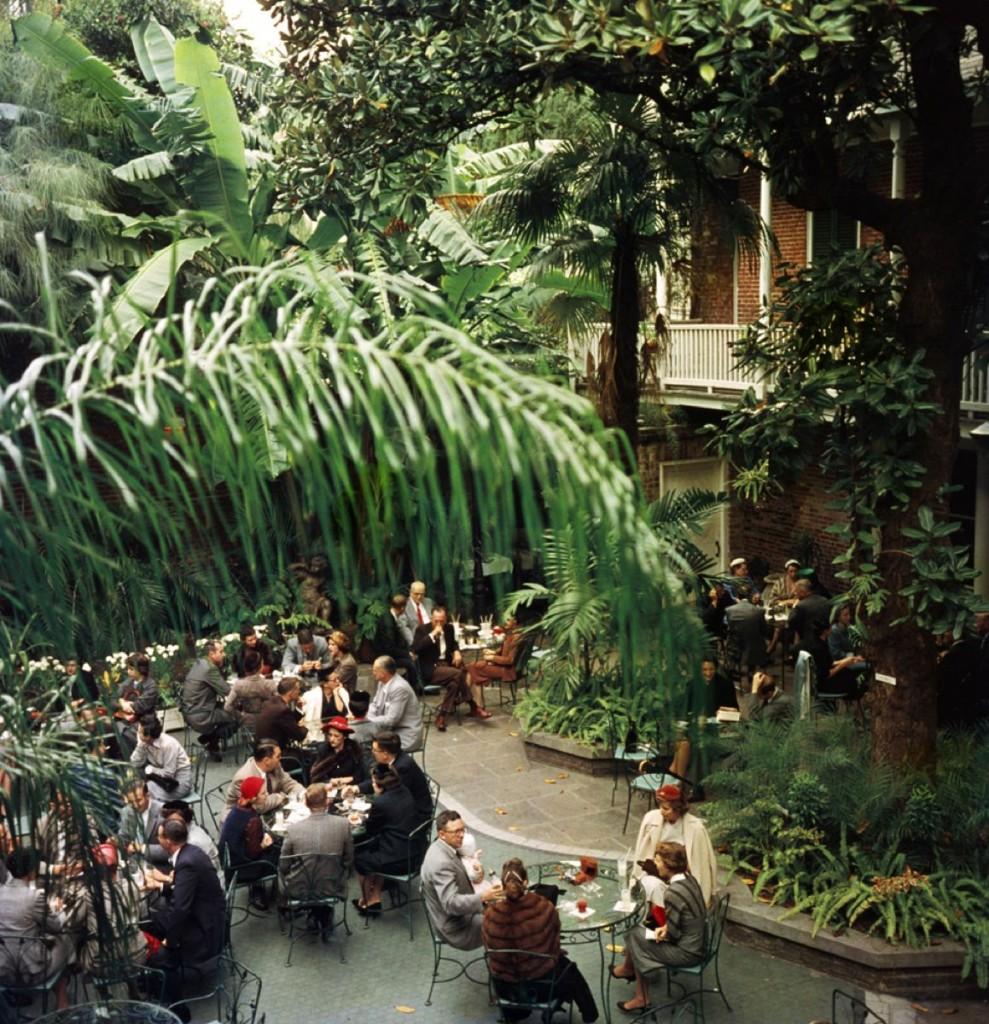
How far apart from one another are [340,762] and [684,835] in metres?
3.74

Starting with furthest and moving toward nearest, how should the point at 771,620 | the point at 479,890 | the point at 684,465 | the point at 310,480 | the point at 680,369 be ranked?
1. the point at 684,465
2. the point at 680,369
3. the point at 771,620
4. the point at 479,890
5. the point at 310,480

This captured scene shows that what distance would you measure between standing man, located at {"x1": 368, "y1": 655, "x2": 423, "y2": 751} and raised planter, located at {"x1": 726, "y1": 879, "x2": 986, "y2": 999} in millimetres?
4239

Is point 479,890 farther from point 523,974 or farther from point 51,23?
point 51,23

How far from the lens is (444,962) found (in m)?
9.59

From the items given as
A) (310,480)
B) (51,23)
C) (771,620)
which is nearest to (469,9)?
(51,23)

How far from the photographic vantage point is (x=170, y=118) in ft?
42.9

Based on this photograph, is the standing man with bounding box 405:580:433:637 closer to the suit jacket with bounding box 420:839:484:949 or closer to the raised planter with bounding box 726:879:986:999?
the suit jacket with bounding box 420:839:484:949

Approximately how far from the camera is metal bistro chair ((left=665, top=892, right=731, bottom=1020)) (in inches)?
333

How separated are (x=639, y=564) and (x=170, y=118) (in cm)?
1228

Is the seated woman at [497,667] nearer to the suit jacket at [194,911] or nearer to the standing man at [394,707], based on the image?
the standing man at [394,707]

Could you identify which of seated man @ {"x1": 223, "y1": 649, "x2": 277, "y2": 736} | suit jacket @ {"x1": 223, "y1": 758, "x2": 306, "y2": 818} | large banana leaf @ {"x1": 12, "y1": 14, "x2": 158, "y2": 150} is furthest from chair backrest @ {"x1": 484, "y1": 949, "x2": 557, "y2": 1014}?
large banana leaf @ {"x1": 12, "y1": 14, "x2": 158, "y2": 150}

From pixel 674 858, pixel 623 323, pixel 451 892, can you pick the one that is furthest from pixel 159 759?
pixel 623 323

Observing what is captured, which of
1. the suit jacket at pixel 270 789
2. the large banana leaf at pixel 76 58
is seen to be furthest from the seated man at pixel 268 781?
the large banana leaf at pixel 76 58

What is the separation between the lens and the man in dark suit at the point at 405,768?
10.4m
